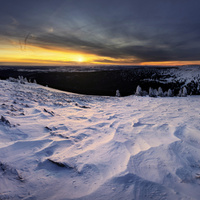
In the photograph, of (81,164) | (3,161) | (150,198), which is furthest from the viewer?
(81,164)

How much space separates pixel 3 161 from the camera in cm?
259

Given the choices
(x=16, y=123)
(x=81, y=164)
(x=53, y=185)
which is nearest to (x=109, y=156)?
(x=81, y=164)

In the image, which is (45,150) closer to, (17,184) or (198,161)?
(17,184)

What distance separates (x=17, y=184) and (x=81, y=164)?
1.35m

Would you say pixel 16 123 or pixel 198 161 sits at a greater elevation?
pixel 16 123

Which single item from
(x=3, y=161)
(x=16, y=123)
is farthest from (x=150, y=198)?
(x=16, y=123)

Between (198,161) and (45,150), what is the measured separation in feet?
14.0

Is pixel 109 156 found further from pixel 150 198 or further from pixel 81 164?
pixel 150 198

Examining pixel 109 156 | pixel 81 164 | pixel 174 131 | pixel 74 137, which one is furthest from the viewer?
pixel 174 131

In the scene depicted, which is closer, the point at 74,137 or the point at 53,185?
the point at 53,185

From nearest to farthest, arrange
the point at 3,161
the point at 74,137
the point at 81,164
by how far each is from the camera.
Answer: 1. the point at 3,161
2. the point at 81,164
3. the point at 74,137

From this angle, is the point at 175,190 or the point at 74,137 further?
the point at 74,137

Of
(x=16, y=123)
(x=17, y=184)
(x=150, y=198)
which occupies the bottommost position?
(x=150, y=198)

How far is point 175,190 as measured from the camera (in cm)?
223
